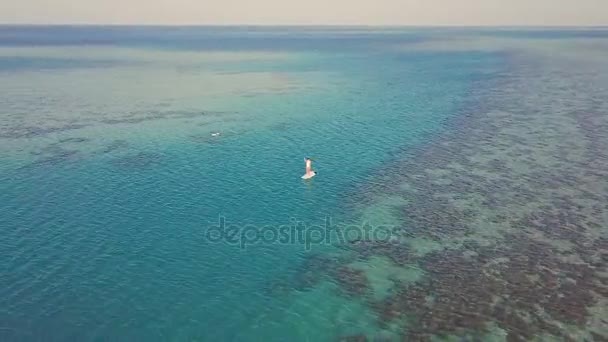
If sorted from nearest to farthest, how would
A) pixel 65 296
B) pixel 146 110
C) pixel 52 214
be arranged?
pixel 65 296
pixel 52 214
pixel 146 110

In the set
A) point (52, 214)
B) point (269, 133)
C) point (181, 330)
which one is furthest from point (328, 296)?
point (269, 133)

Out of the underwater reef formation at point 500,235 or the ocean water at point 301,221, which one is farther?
the ocean water at point 301,221

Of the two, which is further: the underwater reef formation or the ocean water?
the ocean water

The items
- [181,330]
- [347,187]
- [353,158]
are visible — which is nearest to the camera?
[181,330]

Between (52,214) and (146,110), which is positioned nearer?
(52,214)

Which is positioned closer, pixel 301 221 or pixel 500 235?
pixel 500 235

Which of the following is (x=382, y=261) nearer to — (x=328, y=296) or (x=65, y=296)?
(x=328, y=296)

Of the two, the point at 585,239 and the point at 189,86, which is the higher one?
the point at 189,86

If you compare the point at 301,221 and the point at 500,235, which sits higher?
the point at 301,221
